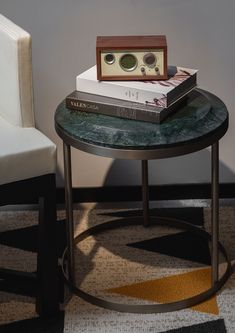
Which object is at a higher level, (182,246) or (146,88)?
(146,88)

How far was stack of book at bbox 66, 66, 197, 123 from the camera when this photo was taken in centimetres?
186

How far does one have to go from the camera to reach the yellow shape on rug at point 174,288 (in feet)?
6.58

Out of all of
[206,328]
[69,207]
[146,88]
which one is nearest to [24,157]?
[69,207]

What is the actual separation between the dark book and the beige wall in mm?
407

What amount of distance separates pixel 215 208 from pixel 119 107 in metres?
0.35

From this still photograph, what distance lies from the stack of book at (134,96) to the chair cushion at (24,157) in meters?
0.15

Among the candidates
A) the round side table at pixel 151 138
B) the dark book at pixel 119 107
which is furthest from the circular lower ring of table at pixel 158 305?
the dark book at pixel 119 107

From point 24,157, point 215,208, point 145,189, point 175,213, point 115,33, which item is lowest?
point 175,213

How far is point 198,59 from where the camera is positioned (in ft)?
7.67

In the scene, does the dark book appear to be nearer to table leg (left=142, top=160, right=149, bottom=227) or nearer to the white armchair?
the white armchair

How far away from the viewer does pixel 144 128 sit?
72.5 inches

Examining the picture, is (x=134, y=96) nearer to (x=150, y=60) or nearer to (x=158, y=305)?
(x=150, y=60)

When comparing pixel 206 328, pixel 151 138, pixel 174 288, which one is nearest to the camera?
pixel 151 138

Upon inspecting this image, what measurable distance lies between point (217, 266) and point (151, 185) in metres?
0.53
